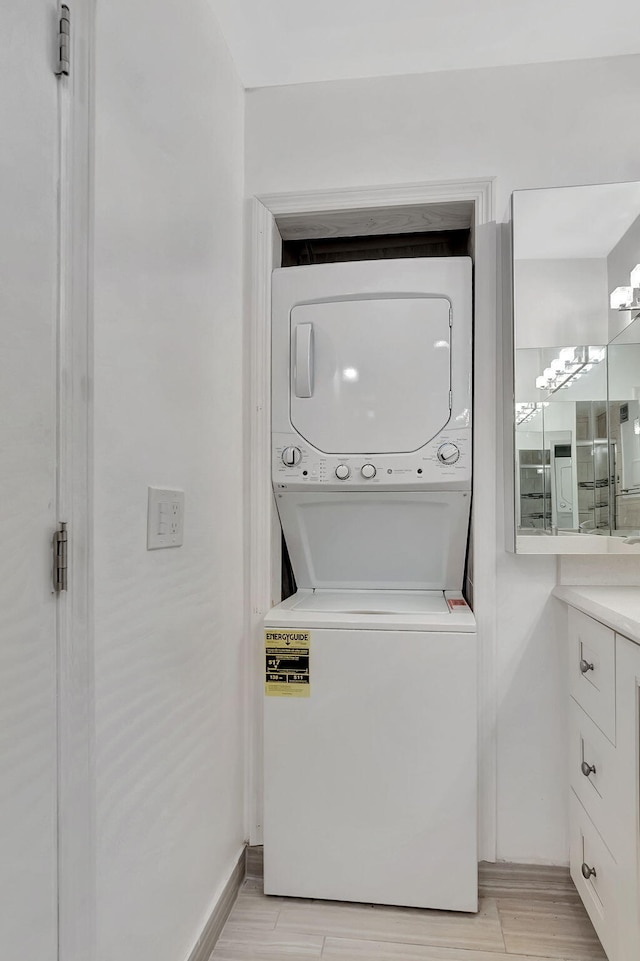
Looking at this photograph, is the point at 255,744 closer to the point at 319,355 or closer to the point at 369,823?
the point at 369,823

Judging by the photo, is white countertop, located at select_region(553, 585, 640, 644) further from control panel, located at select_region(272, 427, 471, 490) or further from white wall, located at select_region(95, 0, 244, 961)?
white wall, located at select_region(95, 0, 244, 961)

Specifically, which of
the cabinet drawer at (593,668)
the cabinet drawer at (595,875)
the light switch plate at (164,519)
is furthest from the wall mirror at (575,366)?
the light switch plate at (164,519)

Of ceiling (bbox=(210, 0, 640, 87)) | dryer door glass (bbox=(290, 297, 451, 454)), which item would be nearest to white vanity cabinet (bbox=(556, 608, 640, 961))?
A: dryer door glass (bbox=(290, 297, 451, 454))

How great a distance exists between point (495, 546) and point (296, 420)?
28.6 inches

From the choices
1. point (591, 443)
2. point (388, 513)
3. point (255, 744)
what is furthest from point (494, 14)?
point (255, 744)

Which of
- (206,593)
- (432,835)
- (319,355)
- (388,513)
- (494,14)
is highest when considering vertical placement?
(494,14)

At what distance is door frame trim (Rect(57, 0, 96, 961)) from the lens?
97cm

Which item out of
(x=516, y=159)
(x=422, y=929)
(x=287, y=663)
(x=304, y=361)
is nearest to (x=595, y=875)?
(x=422, y=929)

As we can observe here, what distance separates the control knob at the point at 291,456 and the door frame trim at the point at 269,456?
0.19 ft

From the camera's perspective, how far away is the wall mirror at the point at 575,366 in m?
1.78

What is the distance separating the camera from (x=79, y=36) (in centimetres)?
100

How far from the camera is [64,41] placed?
0.97m

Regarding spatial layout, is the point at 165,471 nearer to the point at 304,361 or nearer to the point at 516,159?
the point at 304,361

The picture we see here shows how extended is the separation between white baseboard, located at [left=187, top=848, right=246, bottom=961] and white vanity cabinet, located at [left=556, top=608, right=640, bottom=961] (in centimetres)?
94
